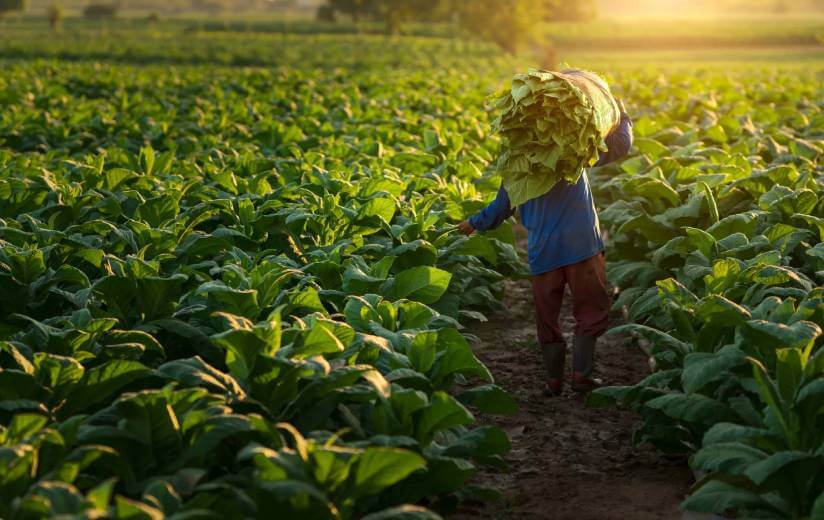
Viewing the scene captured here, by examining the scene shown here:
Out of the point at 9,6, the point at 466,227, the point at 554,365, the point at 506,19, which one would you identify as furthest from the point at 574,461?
the point at 9,6

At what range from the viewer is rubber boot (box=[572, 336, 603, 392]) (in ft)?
18.9

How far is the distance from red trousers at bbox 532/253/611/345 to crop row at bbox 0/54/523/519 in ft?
1.72

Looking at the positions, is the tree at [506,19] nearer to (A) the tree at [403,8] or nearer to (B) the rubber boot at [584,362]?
(A) the tree at [403,8]

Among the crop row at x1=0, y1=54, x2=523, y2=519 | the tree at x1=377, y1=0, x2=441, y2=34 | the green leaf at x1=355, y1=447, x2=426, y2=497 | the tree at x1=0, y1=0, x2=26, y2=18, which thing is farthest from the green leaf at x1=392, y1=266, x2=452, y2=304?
the tree at x1=0, y1=0, x2=26, y2=18

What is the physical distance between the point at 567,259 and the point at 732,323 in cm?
132

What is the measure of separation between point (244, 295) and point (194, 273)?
0.76 metres

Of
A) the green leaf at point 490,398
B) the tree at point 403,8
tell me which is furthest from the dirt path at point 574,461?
the tree at point 403,8

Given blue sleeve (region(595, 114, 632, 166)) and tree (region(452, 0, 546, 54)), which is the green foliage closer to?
blue sleeve (region(595, 114, 632, 166))

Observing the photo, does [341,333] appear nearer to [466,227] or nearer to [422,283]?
[422,283]

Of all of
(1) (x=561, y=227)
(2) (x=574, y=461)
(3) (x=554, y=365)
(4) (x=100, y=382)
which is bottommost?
(2) (x=574, y=461)

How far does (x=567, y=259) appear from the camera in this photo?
18.3 feet

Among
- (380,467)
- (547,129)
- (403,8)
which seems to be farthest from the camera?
(403,8)

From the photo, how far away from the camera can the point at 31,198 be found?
7141 millimetres

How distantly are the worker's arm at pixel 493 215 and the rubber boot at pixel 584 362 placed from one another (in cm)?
83
